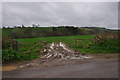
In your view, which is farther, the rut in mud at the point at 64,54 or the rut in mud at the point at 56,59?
the rut in mud at the point at 64,54

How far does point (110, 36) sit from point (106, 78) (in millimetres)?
14371

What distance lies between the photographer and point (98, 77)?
21.4ft

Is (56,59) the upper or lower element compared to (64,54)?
lower

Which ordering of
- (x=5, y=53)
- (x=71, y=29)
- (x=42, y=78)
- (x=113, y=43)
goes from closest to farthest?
(x=42, y=78) < (x=5, y=53) < (x=113, y=43) < (x=71, y=29)

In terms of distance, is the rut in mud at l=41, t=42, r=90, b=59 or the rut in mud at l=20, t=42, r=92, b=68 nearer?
the rut in mud at l=20, t=42, r=92, b=68

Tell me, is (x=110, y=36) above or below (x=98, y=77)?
above

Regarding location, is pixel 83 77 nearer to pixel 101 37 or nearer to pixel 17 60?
pixel 17 60

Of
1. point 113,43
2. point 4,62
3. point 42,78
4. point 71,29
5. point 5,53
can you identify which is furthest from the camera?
point 71,29

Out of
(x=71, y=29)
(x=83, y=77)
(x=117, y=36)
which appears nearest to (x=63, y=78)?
(x=83, y=77)

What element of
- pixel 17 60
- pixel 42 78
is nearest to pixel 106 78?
pixel 42 78

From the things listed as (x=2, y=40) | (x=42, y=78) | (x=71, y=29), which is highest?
(x=71, y=29)

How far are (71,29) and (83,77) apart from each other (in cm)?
6839

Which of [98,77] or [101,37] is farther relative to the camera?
[101,37]

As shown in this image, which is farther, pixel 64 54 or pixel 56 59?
pixel 64 54
